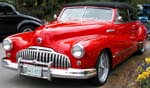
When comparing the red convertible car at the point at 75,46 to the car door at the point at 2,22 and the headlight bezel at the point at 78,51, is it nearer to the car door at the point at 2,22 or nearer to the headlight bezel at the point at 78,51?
the headlight bezel at the point at 78,51

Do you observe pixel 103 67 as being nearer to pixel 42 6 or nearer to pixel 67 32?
pixel 67 32

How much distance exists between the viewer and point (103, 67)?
6469mm

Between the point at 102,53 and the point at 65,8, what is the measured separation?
2.19m

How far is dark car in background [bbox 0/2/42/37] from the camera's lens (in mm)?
11852

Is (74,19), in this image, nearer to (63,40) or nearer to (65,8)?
(65,8)

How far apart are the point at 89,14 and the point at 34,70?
2.21 m

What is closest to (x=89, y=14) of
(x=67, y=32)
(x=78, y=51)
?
(x=67, y=32)

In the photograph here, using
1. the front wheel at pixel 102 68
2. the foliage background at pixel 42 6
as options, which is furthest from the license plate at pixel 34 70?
the foliage background at pixel 42 6

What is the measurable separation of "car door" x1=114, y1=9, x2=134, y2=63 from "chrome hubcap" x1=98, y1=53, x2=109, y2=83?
21.4 inches

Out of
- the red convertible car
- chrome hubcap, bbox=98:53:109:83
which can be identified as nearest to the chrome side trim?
the red convertible car

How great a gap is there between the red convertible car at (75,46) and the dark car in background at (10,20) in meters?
4.52

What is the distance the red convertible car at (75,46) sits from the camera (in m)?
5.74

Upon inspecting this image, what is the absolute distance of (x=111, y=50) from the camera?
263 inches

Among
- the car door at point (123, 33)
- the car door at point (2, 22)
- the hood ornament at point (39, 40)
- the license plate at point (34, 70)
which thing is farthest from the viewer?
the car door at point (2, 22)
